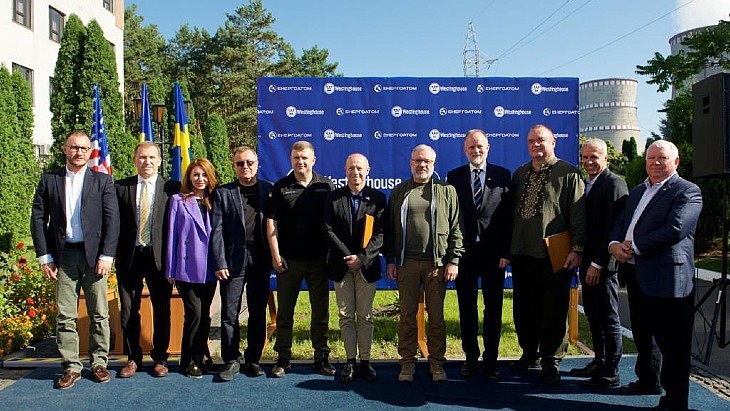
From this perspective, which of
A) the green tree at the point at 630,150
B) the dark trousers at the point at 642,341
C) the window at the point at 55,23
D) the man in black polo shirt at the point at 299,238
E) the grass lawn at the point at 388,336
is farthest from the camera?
the green tree at the point at 630,150

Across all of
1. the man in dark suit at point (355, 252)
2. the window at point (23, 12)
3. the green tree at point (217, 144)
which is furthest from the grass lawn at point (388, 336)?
the green tree at point (217, 144)

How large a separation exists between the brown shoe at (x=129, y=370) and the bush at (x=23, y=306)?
62.9 inches

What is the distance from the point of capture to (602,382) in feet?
15.0

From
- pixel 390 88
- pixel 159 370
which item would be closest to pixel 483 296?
pixel 390 88

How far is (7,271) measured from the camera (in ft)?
23.5

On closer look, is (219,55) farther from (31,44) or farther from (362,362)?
(362,362)

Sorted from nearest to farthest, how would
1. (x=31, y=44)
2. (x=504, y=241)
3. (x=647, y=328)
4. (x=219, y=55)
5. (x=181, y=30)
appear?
(x=647, y=328) < (x=504, y=241) < (x=31, y=44) < (x=219, y=55) < (x=181, y=30)

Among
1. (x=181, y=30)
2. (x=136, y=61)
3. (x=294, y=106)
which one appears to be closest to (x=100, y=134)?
(x=294, y=106)

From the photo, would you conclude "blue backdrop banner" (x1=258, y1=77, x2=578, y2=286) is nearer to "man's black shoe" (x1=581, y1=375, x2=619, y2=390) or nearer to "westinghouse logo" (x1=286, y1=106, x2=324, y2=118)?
"westinghouse logo" (x1=286, y1=106, x2=324, y2=118)

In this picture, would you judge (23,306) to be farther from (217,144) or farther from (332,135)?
(217,144)

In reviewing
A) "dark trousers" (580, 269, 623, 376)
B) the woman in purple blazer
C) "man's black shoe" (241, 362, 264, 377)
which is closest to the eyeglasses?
the woman in purple blazer

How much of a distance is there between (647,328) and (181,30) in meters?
47.4

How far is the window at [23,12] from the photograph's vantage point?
70.7 ft

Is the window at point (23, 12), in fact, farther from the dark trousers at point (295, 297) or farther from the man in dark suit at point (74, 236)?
the dark trousers at point (295, 297)
